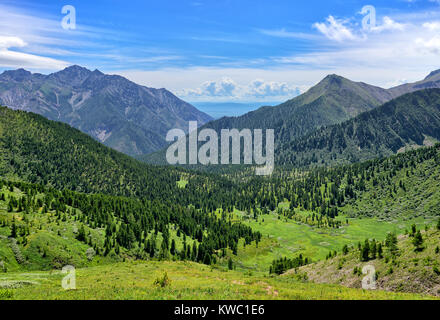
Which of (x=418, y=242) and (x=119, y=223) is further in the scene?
(x=119, y=223)

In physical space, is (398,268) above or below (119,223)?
above

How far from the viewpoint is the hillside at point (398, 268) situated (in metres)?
44.5

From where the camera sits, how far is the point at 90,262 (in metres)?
106

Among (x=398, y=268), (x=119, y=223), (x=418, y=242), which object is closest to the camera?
(x=398, y=268)

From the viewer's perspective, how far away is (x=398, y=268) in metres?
51.1

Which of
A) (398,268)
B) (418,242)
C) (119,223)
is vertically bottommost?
(119,223)

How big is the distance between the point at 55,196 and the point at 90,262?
217 ft

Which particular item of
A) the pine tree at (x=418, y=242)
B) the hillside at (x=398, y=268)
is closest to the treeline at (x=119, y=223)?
the hillside at (x=398, y=268)

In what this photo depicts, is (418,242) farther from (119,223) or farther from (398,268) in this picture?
(119,223)

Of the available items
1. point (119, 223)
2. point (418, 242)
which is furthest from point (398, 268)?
point (119, 223)

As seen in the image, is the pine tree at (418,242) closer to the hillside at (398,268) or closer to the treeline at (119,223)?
the hillside at (398,268)

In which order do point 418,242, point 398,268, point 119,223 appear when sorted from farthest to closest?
point 119,223, point 418,242, point 398,268
